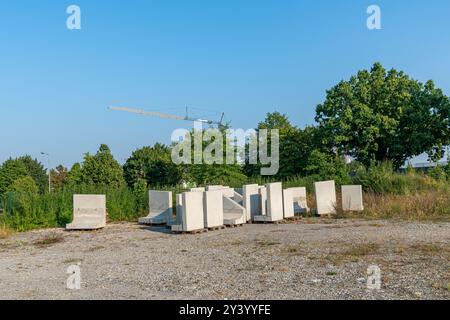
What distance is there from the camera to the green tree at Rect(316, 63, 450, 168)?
127 feet

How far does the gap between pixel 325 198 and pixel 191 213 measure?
639 cm

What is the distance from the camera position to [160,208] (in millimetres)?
18719

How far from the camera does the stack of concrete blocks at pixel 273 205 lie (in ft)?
56.1

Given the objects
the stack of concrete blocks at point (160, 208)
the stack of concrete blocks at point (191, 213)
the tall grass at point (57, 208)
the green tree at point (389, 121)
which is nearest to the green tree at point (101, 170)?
the green tree at point (389, 121)

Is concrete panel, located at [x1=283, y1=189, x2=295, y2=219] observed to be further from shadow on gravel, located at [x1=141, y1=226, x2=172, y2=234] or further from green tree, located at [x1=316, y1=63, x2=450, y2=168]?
green tree, located at [x1=316, y1=63, x2=450, y2=168]

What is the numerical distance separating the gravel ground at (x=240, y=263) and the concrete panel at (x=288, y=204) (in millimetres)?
1923

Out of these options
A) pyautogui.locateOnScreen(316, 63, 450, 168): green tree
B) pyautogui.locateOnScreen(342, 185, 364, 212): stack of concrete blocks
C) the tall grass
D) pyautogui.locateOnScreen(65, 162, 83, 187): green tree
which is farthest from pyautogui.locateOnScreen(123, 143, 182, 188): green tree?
pyautogui.locateOnScreen(342, 185, 364, 212): stack of concrete blocks

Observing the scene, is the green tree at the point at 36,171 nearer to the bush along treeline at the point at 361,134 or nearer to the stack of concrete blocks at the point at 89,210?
the bush along treeline at the point at 361,134
